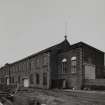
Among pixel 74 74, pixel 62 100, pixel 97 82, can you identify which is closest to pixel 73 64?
pixel 74 74

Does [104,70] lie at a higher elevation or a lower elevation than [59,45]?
lower

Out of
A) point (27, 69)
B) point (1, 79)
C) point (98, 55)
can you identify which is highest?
point (98, 55)

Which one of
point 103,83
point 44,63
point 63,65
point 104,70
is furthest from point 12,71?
point 103,83

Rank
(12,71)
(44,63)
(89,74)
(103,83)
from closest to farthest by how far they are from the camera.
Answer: (103,83), (89,74), (44,63), (12,71)

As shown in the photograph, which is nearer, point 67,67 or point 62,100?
point 62,100

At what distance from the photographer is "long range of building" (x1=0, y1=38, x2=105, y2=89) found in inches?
1066

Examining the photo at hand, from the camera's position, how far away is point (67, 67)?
29828 millimetres

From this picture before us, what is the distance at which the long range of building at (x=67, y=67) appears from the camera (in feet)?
88.9

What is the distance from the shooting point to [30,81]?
3931cm

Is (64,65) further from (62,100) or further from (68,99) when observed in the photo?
(62,100)

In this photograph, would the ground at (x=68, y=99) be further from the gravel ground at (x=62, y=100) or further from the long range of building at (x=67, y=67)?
the long range of building at (x=67, y=67)

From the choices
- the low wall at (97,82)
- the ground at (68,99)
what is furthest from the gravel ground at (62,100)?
the low wall at (97,82)

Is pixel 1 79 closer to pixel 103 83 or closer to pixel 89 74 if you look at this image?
pixel 89 74

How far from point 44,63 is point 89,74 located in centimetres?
918
